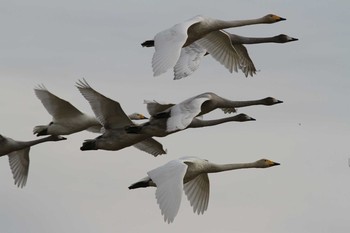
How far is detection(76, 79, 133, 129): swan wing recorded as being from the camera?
35066mm

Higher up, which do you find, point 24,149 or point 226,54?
point 226,54

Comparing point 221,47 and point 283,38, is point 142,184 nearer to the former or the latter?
point 221,47

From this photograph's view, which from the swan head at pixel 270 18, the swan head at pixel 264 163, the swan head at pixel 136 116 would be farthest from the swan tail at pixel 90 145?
the swan head at pixel 270 18

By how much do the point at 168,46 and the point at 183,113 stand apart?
1374 millimetres

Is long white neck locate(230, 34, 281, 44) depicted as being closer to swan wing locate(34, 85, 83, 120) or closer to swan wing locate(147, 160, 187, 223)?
swan wing locate(34, 85, 83, 120)

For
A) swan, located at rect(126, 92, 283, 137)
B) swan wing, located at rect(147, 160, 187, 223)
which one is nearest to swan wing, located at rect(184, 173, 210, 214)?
swan, located at rect(126, 92, 283, 137)

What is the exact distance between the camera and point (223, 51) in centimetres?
3825

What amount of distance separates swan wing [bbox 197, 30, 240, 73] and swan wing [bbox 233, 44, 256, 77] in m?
0.43

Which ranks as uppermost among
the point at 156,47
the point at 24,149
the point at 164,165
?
the point at 156,47

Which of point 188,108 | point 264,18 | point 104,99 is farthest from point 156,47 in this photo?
point 264,18

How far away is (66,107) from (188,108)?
24.1 feet

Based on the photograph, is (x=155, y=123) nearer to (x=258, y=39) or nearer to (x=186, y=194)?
(x=186, y=194)

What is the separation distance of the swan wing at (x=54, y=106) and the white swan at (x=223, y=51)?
345 cm

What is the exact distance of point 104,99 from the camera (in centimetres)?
3509
